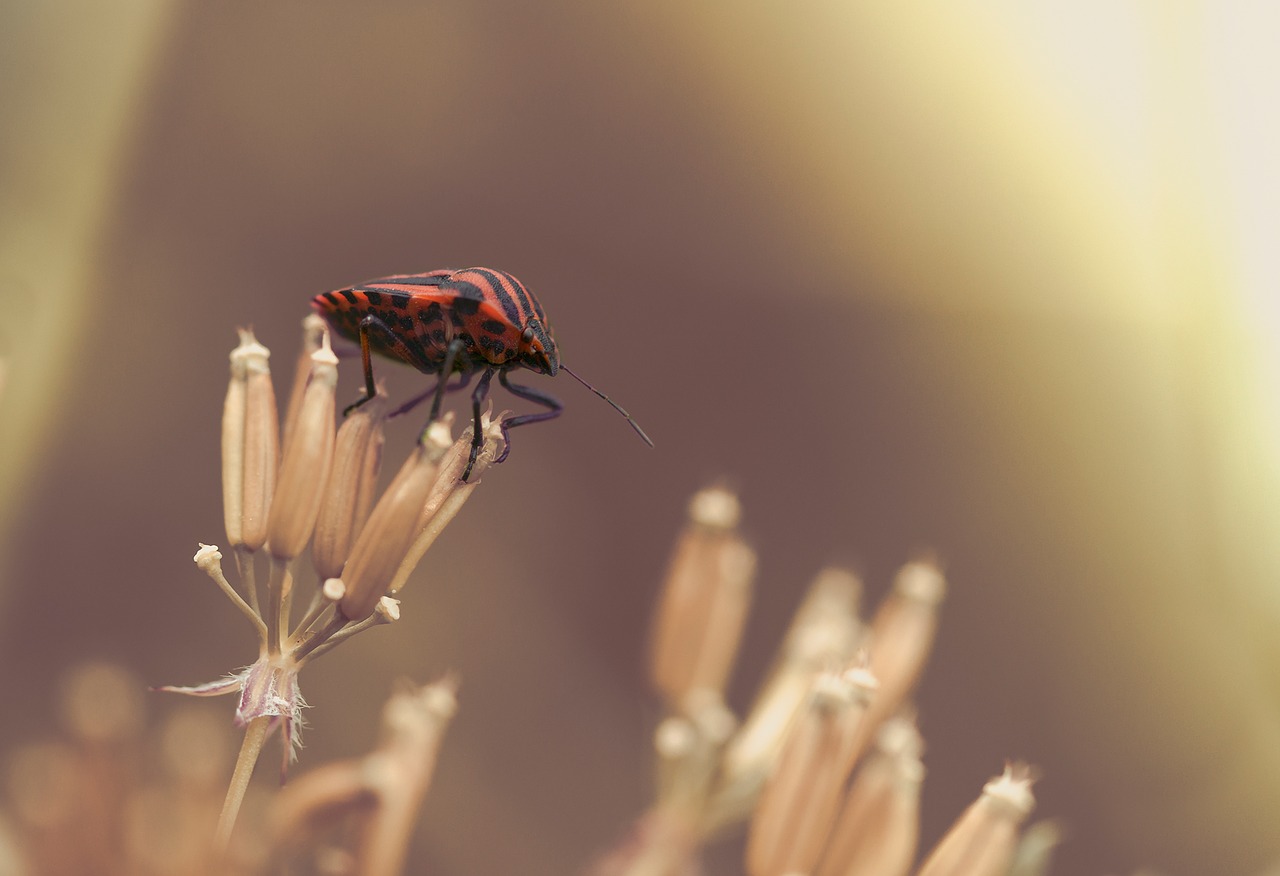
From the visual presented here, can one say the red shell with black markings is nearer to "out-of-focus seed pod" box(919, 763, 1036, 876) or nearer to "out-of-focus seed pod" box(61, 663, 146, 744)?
"out-of-focus seed pod" box(919, 763, 1036, 876)

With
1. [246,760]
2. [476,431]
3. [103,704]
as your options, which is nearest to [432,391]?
[476,431]

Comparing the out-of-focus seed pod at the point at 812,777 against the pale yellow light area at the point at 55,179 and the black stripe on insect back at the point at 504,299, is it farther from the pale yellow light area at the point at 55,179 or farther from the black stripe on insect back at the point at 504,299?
the pale yellow light area at the point at 55,179

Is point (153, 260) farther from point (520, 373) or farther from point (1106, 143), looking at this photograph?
point (1106, 143)

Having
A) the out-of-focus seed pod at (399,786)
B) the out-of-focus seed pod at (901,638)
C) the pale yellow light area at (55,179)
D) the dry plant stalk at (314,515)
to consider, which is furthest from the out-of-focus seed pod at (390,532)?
the pale yellow light area at (55,179)

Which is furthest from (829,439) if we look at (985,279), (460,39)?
(460,39)

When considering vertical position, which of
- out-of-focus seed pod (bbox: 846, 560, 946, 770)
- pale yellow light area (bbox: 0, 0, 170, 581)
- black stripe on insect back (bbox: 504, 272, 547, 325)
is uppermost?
pale yellow light area (bbox: 0, 0, 170, 581)

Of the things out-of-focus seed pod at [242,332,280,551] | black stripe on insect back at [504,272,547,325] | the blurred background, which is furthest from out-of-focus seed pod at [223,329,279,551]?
the blurred background
